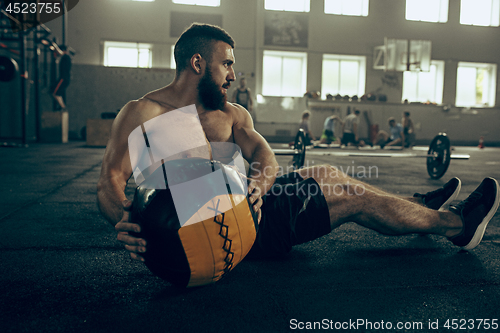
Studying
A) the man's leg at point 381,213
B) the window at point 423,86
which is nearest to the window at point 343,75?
the window at point 423,86

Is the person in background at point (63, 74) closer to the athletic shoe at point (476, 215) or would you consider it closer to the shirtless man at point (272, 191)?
the shirtless man at point (272, 191)

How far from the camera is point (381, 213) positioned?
1362mm

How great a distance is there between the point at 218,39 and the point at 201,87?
20cm

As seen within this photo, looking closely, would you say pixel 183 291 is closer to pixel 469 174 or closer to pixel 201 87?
pixel 201 87

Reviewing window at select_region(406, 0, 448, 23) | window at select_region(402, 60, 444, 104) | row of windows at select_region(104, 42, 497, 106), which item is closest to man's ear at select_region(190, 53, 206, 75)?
row of windows at select_region(104, 42, 497, 106)

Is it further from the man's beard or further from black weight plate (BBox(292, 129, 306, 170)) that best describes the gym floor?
black weight plate (BBox(292, 129, 306, 170))

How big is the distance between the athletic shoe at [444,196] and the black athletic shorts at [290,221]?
609mm

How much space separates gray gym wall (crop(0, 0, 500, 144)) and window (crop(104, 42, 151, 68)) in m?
0.22

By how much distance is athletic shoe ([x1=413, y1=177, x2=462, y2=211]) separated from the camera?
5.21 ft

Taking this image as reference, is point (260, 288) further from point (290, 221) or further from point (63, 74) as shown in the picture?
point (63, 74)

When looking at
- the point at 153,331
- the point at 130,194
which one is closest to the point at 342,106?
the point at 130,194

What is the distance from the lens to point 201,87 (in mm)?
1532

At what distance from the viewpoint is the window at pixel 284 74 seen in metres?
11.3

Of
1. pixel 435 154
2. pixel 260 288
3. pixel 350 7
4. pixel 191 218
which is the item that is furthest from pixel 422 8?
pixel 191 218
